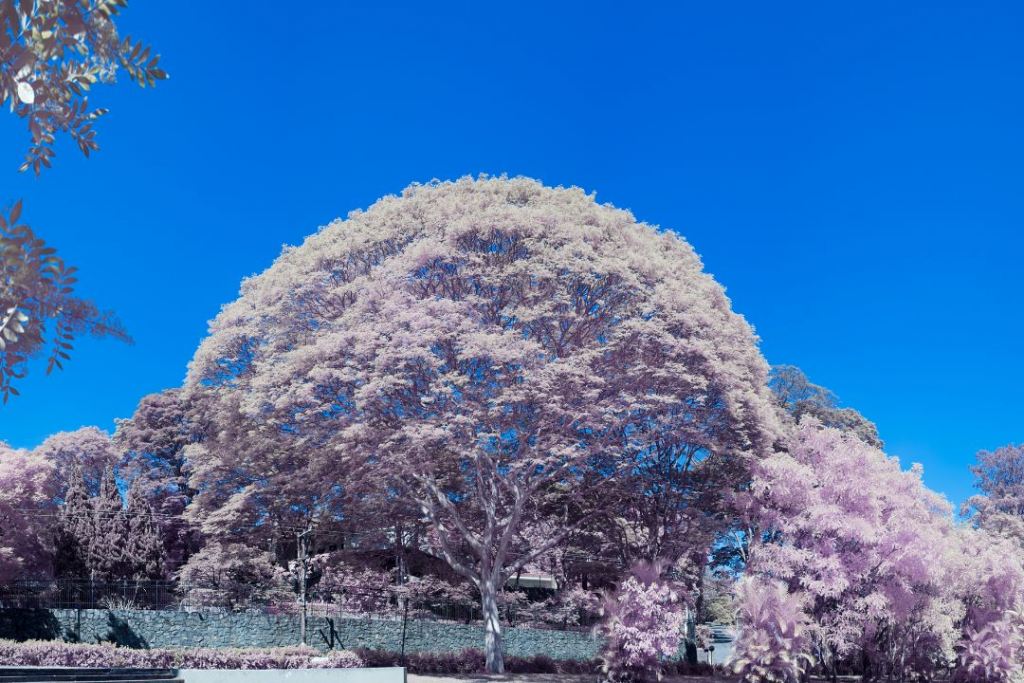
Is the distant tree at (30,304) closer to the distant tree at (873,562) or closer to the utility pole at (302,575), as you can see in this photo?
the distant tree at (873,562)

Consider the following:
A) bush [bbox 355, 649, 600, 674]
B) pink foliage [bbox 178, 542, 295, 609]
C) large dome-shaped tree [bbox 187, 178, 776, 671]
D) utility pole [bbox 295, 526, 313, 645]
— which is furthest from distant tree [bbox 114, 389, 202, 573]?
bush [bbox 355, 649, 600, 674]

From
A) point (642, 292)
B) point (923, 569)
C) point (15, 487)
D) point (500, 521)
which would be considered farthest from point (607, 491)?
point (15, 487)

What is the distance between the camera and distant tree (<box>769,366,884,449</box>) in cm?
3322

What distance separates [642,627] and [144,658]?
10362 mm

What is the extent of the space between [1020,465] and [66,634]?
1835 inches

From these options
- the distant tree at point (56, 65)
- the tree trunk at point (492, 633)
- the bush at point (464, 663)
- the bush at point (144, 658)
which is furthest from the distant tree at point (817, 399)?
the distant tree at point (56, 65)

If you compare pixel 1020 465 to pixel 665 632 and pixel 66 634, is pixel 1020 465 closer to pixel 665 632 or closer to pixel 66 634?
pixel 665 632

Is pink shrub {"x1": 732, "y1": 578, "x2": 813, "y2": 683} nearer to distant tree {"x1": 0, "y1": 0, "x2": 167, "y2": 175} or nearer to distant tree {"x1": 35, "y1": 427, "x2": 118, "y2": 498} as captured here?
distant tree {"x1": 0, "y1": 0, "x2": 167, "y2": 175}

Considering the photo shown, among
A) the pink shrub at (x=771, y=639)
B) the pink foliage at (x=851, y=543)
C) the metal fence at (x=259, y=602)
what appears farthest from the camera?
the metal fence at (x=259, y=602)

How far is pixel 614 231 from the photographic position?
20.2 meters

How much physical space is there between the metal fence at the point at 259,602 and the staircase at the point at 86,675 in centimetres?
1002

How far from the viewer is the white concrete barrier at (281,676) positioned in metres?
13.1

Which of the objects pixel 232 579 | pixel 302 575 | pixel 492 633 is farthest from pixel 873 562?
pixel 232 579

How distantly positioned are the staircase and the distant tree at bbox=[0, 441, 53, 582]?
1286 centimetres
